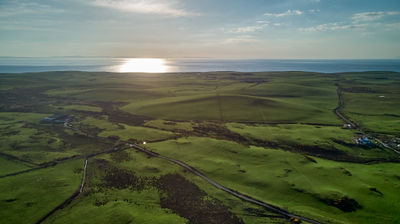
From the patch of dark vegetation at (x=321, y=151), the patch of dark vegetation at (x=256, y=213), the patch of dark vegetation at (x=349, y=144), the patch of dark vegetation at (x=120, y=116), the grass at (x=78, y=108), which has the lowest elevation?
the patch of dark vegetation at (x=256, y=213)

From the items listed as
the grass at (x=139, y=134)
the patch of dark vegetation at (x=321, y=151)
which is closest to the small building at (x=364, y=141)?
the patch of dark vegetation at (x=321, y=151)

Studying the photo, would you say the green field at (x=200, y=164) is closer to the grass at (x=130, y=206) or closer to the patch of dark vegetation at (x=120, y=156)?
the grass at (x=130, y=206)

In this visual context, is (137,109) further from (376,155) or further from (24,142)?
(376,155)

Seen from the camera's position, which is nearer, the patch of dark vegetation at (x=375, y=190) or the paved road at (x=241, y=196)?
the paved road at (x=241, y=196)

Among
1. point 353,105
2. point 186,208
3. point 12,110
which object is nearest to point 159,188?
point 186,208

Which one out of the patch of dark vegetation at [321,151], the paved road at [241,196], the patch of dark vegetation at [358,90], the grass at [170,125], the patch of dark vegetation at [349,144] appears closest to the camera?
the paved road at [241,196]

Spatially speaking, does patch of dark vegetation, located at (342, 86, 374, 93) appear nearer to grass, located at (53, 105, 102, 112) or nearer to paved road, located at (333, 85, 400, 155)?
paved road, located at (333, 85, 400, 155)

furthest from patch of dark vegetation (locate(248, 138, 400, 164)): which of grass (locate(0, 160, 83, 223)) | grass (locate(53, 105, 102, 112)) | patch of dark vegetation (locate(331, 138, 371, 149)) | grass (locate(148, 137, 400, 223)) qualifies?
grass (locate(53, 105, 102, 112))
